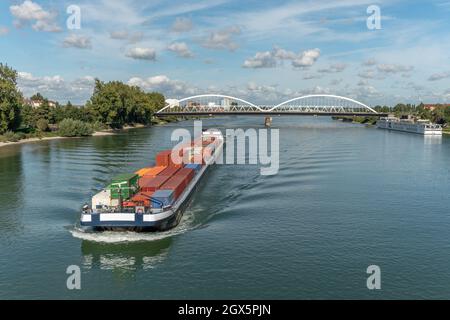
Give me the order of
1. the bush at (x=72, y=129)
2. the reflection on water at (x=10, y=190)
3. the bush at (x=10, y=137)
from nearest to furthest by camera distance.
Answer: the reflection on water at (x=10, y=190), the bush at (x=10, y=137), the bush at (x=72, y=129)

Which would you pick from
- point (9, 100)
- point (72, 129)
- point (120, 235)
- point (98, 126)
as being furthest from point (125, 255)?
point (98, 126)

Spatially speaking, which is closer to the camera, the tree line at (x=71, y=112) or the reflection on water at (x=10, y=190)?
the reflection on water at (x=10, y=190)

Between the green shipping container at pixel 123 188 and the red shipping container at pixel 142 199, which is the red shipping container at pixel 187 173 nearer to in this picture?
the green shipping container at pixel 123 188

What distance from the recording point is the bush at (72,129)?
3397 inches

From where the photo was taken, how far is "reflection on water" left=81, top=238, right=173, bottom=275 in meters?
19.3

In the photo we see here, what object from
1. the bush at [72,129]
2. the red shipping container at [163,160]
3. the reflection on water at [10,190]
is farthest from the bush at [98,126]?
the red shipping container at [163,160]

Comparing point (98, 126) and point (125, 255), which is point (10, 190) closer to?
point (125, 255)

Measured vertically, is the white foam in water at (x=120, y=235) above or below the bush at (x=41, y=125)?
below

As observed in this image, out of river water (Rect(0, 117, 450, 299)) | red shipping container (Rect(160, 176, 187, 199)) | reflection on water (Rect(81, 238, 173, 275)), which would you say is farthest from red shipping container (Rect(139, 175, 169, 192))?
reflection on water (Rect(81, 238, 173, 275))

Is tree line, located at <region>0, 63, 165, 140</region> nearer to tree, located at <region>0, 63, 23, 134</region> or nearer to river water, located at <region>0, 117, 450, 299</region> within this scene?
tree, located at <region>0, 63, 23, 134</region>

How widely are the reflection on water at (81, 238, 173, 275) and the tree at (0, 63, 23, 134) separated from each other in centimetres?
5949

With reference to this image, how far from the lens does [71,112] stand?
99500mm

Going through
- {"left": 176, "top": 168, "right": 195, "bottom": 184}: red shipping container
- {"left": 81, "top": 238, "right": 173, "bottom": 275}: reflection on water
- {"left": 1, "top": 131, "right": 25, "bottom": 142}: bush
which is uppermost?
{"left": 1, "top": 131, "right": 25, "bottom": 142}: bush
